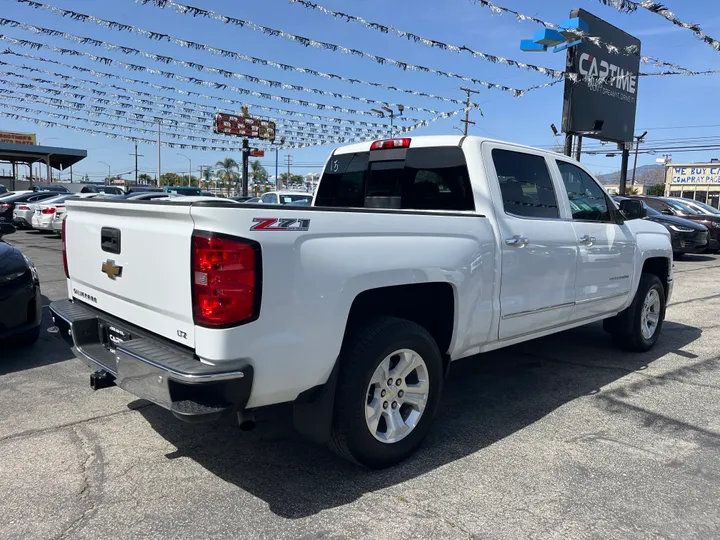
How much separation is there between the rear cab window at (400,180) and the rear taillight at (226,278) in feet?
6.40

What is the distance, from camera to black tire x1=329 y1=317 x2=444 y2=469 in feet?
9.71

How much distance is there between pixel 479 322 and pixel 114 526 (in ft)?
7.93

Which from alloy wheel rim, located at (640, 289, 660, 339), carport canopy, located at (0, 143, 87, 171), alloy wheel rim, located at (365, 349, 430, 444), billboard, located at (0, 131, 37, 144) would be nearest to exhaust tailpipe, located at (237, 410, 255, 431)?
alloy wheel rim, located at (365, 349, 430, 444)

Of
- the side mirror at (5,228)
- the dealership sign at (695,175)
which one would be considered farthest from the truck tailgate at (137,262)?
the dealership sign at (695,175)

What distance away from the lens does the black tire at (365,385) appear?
2.96 m

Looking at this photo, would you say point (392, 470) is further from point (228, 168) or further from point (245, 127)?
point (228, 168)

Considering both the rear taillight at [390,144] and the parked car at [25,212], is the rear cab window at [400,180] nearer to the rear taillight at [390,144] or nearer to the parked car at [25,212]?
the rear taillight at [390,144]

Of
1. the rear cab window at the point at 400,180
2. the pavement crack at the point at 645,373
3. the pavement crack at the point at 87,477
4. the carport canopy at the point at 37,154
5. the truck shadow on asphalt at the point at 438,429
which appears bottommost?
the pavement crack at the point at 87,477

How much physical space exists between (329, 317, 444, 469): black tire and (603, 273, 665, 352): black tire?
10.7 feet

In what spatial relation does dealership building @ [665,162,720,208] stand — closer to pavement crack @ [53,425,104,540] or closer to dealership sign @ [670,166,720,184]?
dealership sign @ [670,166,720,184]

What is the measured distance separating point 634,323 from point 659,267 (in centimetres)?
90

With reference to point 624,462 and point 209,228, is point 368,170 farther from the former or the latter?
point 624,462

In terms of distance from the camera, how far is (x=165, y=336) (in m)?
2.83

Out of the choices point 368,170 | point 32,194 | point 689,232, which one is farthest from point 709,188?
point 368,170
